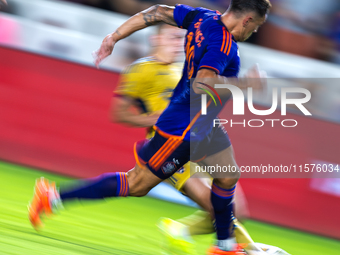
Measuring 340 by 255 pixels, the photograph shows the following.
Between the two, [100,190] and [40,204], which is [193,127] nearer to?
[100,190]

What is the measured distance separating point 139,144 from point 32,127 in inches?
115

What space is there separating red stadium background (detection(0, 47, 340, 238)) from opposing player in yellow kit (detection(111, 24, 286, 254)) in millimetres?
1844

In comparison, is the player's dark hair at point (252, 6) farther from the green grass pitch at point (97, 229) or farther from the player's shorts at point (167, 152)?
the green grass pitch at point (97, 229)

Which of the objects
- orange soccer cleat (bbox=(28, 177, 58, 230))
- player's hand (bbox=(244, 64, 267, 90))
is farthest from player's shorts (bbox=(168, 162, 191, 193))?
player's hand (bbox=(244, 64, 267, 90))

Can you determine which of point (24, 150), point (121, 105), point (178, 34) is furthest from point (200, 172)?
point (24, 150)

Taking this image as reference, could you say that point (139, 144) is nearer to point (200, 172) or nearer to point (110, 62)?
point (200, 172)

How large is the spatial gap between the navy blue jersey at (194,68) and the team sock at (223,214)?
1.38ft

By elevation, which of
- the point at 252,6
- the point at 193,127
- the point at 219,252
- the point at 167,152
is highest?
the point at 252,6

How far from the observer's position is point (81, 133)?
5.79 m

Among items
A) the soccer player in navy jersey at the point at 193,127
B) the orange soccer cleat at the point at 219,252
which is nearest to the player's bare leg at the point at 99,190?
the soccer player in navy jersey at the point at 193,127

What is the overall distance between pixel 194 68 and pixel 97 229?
1.60 meters

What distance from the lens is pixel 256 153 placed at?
5.57 metres

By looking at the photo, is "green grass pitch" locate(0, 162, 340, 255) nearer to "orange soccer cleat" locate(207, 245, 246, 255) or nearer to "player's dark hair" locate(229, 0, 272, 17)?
"orange soccer cleat" locate(207, 245, 246, 255)

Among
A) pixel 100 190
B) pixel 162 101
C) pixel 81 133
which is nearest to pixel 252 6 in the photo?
pixel 162 101
